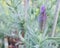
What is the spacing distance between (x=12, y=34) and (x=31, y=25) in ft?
0.59

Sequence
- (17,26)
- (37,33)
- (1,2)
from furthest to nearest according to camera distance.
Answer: (1,2), (17,26), (37,33)

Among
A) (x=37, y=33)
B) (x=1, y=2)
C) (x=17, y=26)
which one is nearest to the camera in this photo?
(x=37, y=33)

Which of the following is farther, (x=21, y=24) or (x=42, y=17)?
(x=21, y=24)

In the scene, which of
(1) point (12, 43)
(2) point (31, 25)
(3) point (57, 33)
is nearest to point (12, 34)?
(1) point (12, 43)

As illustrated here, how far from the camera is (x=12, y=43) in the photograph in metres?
1.15

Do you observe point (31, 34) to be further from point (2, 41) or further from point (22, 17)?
point (2, 41)

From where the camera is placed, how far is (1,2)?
1.24 m

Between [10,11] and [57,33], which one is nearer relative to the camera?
[57,33]

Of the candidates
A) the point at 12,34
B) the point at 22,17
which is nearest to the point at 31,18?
the point at 22,17

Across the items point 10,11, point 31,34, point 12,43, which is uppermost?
point 10,11

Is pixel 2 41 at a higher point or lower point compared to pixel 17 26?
lower

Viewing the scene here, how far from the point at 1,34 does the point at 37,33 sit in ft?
1.04

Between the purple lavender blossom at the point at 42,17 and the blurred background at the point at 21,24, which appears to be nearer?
the purple lavender blossom at the point at 42,17

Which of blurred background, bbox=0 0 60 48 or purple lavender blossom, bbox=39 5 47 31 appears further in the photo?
blurred background, bbox=0 0 60 48
